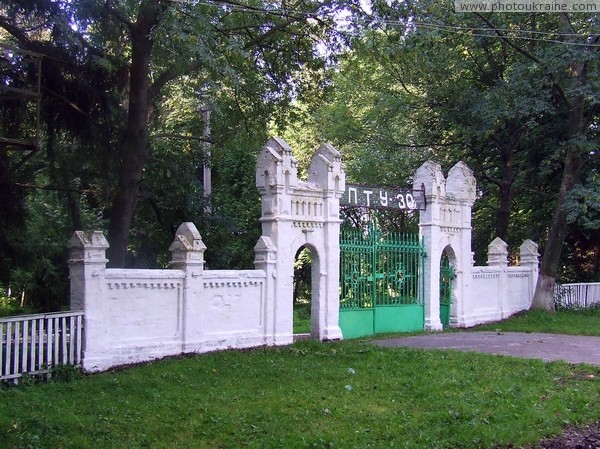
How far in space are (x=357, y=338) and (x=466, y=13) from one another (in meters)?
9.02

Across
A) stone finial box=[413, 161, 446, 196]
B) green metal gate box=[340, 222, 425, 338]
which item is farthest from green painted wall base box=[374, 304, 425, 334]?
stone finial box=[413, 161, 446, 196]

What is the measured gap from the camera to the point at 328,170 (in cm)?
1457

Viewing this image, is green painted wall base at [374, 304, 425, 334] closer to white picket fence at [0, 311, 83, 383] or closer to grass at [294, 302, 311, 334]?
grass at [294, 302, 311, 334]

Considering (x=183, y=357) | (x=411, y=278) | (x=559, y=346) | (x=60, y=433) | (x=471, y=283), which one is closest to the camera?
(x=60, y=433)

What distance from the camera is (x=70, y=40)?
1203 centimetres

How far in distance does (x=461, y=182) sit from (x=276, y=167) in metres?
6.45

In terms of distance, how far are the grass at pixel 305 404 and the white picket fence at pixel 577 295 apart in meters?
11.2

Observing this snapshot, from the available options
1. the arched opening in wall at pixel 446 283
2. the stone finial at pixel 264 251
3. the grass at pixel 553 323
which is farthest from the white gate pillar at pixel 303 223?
the grass at pixel 553 323

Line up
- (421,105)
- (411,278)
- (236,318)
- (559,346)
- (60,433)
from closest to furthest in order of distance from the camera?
(60,433), (236,318), (559,346), (411,278), (421,105)

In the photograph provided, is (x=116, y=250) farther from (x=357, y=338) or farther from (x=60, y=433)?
(x=60, y=433)

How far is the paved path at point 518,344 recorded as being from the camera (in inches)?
516

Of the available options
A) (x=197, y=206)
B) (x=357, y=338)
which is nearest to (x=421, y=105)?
(x=197, y=206)

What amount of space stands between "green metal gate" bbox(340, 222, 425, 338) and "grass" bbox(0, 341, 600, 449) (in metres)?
3.63

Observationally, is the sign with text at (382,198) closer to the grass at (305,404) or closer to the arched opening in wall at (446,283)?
the arched opening in wall at (446,283)
